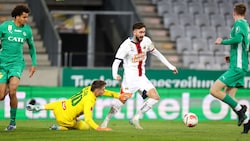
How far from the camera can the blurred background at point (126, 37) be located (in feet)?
77.4

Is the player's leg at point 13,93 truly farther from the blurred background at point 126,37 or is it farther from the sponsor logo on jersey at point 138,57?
the blurred background at point 126,37

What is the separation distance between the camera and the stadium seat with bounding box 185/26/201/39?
95.3 feet

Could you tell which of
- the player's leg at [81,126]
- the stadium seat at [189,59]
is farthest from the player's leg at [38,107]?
the stadium seat at [189,59]

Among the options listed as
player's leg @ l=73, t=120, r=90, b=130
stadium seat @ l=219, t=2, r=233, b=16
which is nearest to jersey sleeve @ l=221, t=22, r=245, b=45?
player's leg @ l=73, t=120, r=90, b=130

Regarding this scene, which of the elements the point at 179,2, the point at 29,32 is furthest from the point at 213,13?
the point at 29,32

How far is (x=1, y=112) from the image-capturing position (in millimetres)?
22312

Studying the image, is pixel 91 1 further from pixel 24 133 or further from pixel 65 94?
pixel 24 133

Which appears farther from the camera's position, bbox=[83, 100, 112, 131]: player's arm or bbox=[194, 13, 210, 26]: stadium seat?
bbox=[194, 13, 210, 26]: stadium seat

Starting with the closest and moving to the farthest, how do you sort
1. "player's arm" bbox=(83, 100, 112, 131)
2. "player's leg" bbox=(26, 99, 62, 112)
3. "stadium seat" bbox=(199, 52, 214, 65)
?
"player's arm" bbox=(83, 100, 112, 131) → "player's leg" bbox=(26, 99, 62, 112) → "stadium seat" bbox=(199, 52, 214, 65)

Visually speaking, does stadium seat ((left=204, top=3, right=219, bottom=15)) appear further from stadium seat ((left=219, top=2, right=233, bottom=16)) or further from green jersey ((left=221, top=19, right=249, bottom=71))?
green jersey ((left=221, top=19, right=249, bottom=71))

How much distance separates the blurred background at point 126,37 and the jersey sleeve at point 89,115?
24.7 feet

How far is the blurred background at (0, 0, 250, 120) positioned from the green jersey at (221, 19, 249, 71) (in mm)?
7964

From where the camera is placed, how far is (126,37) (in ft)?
90.6

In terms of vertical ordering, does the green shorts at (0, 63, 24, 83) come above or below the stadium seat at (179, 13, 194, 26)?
below
